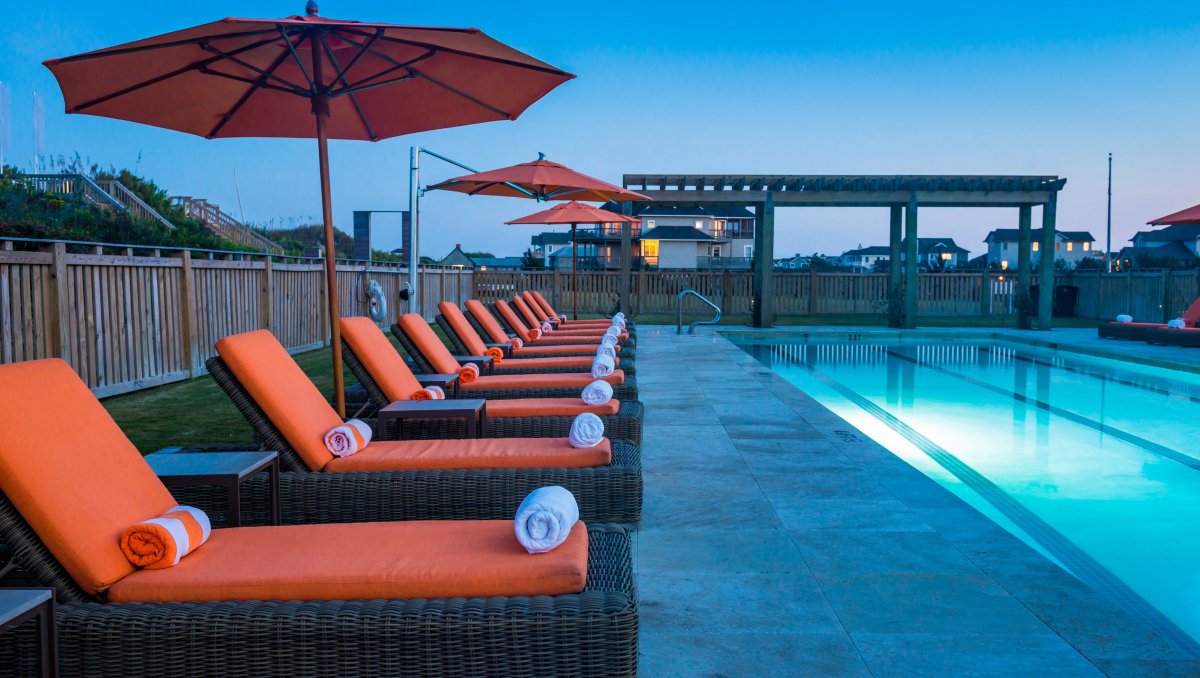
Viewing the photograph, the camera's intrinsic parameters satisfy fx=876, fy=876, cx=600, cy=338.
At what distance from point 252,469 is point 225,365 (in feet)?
2.23

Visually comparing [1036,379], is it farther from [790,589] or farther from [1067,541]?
[790,589]

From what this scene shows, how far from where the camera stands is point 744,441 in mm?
5566

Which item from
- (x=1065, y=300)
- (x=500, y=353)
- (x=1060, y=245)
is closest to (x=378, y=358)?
(x=500, y=353)

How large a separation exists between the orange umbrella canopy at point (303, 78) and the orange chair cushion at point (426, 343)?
128 centimetres

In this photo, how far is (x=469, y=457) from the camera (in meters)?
3.73

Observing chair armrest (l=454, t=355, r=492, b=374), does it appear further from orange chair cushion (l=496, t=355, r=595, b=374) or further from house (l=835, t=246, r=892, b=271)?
house (l=835, t=246, r=892, b=271)

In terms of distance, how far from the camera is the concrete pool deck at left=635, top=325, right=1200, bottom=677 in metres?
2.50

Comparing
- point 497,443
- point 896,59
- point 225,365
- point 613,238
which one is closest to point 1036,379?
point 497,443

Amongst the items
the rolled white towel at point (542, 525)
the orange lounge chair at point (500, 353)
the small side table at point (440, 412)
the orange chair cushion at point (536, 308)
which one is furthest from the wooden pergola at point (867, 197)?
the rolled white towel at point (542, 525)

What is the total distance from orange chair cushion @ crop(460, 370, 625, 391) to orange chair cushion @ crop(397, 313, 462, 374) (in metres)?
0.26

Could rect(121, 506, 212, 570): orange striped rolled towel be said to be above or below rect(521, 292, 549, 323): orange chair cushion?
below

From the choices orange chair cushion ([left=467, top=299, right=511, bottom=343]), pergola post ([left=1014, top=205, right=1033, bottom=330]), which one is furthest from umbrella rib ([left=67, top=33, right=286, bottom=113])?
pergola post ([left=1014, top=205, right=1033, bottom=330])

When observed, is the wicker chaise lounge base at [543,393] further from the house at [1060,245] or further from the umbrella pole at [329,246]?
the house at [1060,245]

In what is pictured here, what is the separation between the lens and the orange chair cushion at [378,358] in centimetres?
488
